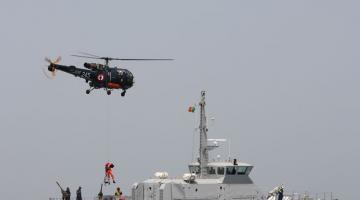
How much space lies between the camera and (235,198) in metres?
44.9

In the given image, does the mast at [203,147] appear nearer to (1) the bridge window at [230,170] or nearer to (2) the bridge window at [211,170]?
(2) the bridge window at [211,170]

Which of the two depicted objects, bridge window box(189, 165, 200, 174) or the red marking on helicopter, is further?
the red marking on helicopter

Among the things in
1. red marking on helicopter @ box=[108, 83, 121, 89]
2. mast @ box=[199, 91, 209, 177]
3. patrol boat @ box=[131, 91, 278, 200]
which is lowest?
patrol boat @ box=[131, 91, 278, 200]

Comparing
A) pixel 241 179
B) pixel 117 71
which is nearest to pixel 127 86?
pixel 117 71

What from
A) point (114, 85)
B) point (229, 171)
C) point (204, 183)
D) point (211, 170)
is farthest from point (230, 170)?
point (114, 85)

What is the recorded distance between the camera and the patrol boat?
143 ft

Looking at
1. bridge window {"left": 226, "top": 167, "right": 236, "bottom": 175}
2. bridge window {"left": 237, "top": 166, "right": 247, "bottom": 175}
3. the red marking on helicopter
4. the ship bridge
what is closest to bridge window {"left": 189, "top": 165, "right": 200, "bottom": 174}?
the ship bridge

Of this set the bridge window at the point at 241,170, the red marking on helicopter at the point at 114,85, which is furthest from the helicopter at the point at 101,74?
the bridge window at the point at 241,170

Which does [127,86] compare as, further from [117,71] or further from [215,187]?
[215,187]

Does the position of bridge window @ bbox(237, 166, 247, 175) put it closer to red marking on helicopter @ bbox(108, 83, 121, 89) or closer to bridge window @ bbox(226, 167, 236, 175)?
bridge window @ bbox(226, 167, 236, 175)

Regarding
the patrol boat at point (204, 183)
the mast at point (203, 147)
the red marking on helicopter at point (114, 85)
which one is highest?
the red marking on helicopter at point (114, 85)

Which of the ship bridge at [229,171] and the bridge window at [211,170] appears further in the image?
the bridge window at [211,170]

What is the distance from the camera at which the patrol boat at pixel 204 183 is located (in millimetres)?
43562

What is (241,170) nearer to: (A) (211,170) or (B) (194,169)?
(A) (211,170)
